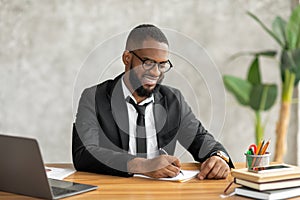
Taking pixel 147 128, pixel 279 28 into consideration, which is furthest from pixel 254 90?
pixel 147 128

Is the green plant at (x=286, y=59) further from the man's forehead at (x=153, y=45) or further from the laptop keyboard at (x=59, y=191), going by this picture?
the laptop keyboard at (x=59, y=191)

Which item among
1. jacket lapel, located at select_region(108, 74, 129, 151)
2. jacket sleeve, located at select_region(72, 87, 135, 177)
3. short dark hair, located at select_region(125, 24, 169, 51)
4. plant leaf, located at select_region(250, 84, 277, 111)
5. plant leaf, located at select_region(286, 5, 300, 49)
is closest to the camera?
jacket sleeve, located at select_region(72, 87, 135, 177)

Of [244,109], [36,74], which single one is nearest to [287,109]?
[244,109]

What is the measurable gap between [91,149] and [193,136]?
0.53 metres

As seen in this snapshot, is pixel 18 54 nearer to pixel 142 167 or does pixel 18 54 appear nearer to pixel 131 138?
pixel 131 138

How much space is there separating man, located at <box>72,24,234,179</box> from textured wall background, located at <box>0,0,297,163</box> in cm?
161

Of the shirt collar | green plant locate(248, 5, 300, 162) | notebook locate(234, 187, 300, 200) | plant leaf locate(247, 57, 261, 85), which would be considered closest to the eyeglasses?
the shirt collar

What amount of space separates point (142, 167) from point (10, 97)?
232 centimetres

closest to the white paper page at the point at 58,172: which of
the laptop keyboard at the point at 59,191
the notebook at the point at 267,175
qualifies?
the laptop keyboard at the point at 59,191

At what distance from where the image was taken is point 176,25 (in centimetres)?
424

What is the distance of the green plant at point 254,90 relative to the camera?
4.01m

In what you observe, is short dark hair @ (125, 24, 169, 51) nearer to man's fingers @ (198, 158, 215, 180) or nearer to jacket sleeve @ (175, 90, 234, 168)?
jacket sleeve @ (175, 90, 234, 168)

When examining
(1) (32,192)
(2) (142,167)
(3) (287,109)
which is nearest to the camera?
(1) (32,192)

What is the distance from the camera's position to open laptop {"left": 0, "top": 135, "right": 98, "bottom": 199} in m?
1.69
